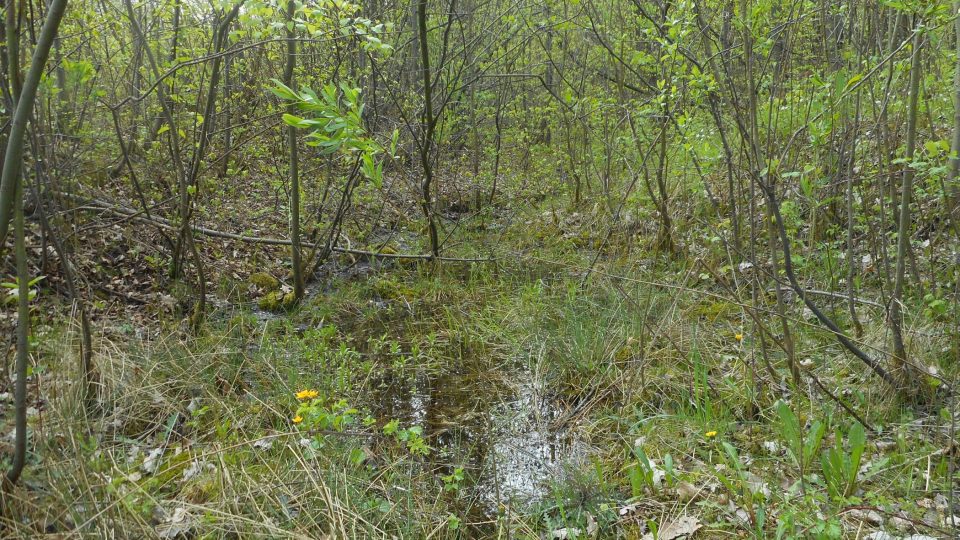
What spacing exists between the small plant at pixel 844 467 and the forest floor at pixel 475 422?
0.5 inches

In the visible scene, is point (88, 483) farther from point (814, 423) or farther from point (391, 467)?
point (814, 423)

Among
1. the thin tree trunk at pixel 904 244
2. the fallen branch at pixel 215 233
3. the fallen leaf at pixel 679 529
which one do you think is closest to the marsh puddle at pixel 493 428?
the fallen leaf at pixel 679 529

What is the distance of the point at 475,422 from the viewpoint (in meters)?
3.88

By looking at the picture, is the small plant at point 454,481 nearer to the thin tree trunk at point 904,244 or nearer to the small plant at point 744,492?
the small plant at point 744,492

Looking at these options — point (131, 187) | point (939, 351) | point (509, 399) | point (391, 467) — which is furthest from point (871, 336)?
point (131, 187)

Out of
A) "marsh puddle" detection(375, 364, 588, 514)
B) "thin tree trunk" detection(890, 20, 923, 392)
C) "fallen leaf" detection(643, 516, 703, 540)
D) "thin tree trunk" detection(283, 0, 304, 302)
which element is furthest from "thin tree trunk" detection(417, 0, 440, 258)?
"fallen leaf" detection(643, 516, 703, 540)

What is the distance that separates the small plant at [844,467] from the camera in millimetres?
2477

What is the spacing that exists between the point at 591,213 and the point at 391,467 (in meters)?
5.43

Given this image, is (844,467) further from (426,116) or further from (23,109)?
(426,116)

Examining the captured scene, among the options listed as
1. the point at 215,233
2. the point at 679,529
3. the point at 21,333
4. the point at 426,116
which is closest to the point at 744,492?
the point at 679,529

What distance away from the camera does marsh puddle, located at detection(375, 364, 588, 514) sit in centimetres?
316

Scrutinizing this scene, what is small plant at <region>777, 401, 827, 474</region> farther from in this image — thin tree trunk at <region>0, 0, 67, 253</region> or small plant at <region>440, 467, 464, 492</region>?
thin tree trunk at <region>0, 0, 67, 253</region>

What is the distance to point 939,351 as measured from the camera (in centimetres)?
333

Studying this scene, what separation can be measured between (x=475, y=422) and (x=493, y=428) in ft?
0.56
